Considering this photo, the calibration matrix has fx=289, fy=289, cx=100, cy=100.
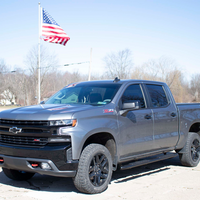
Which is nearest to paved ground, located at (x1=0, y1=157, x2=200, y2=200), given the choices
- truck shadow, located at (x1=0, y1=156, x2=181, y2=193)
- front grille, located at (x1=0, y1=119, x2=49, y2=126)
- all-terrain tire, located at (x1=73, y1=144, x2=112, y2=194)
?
truck shadow, located at (x1=0, y1=156, x2=181, y2=193)

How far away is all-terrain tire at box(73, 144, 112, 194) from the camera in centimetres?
445

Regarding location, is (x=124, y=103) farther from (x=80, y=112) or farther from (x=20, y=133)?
(x=20, y=133)

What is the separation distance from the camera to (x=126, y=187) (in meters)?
5.21

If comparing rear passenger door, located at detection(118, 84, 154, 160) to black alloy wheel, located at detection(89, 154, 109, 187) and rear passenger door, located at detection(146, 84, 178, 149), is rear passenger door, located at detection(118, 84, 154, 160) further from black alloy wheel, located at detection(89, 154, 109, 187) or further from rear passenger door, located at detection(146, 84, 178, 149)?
black alloy wheel, located at detection(89, 154, 109, 187)

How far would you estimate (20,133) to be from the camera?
450 cm

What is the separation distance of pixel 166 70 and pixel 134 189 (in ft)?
188

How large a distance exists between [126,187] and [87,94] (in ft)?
6.26

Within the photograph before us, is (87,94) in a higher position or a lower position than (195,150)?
higher

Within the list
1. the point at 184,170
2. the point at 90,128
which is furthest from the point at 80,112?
the point at 184,170

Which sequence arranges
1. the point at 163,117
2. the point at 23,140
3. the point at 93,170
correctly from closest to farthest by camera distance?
the point at 23,140 < the point at 93,170 < the point at 163,117

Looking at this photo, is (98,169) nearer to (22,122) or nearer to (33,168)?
(33,168)

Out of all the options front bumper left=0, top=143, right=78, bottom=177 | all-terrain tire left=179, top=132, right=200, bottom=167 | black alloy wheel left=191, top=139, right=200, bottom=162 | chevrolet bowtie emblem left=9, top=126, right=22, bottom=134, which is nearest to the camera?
front bumper left=0, top=143, right=78, bottom=177

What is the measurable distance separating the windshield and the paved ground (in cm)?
156

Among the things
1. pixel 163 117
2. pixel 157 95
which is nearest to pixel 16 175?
pixel 163 117
